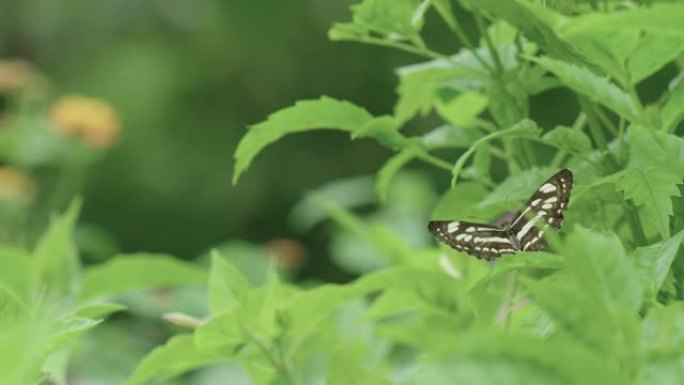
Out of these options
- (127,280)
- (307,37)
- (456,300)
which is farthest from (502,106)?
(307,37)

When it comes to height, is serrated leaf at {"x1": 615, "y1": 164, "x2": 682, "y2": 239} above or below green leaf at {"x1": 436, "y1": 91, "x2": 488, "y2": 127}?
above

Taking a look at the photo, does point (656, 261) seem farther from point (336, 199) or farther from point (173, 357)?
point (336, 199)

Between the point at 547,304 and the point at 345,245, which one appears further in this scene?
the point at 345,245

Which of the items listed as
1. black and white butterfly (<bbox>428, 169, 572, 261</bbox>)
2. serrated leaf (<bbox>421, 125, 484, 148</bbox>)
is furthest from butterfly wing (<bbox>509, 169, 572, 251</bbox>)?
serrated leaf (<bbox>421, 125, 484, 148</bbox>)

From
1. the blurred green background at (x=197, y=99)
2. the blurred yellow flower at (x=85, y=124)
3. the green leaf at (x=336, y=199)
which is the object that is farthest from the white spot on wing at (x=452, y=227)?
the blurred green background at (x=197, y=99)

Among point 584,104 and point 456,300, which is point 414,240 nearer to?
point 456,300

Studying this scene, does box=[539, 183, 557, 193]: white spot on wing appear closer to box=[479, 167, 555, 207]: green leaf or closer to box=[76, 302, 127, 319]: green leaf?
box=[479, 167, 555, 207]: green leaf

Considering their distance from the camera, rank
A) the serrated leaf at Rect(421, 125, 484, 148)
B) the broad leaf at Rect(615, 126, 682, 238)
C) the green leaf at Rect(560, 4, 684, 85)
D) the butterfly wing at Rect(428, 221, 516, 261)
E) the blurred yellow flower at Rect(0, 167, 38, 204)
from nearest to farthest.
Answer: the green leaf at Rect(560, 4, 684, 85), the broad leaf at Rect(615, 126, 682, 238), the butterfly wing at Rect(428, 221, 516, 261), the serrated leaf at Rect(421, 125, 484, 148), the blurred yellow flower at Rect(0, 167, 38, 204)
